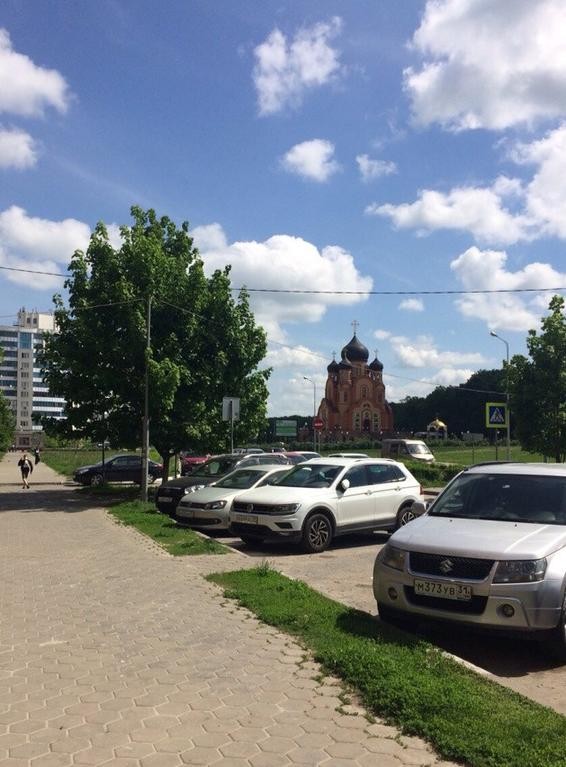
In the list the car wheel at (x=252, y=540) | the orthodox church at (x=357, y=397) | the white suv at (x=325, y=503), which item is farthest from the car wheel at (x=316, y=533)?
the orthodox church at (x=357, y=397)

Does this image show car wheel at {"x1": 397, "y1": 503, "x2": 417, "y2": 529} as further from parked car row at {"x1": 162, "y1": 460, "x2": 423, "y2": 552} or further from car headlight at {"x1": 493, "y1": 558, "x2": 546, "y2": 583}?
car headlight at {"x1": 493, "y1": 558, "x2": 546, "y2": 583}

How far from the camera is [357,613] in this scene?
6887 millimetres

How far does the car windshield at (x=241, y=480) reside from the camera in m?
14.8

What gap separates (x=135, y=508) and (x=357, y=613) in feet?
42.1

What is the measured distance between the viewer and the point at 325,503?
38.5 feet

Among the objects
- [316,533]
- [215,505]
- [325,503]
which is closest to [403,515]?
[325,503]

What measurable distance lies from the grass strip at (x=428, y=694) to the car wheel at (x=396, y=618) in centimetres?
13

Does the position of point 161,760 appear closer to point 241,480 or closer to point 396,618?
point 396,618

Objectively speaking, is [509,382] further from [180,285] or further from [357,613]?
[357,613]

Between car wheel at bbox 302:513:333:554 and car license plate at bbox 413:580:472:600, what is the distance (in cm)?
556

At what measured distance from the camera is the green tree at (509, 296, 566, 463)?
73.2ft

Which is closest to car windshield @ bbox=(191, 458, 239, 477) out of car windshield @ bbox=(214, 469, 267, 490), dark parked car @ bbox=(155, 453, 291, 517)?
dark parked car @ bbox=(155, 453, 291, 517)

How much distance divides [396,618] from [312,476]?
6211mm

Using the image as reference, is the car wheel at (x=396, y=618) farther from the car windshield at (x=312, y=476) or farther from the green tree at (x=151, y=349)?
the green tree at (x=151, y=349)
